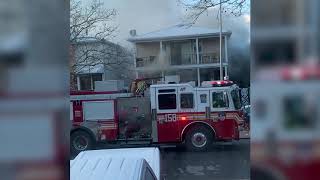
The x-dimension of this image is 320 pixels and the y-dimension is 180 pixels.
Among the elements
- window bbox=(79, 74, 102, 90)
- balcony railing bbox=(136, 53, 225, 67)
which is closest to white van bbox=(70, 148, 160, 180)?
balcony railing bbox=(136, 53, 225, 67)

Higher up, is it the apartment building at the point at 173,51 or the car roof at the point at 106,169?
the apartment building at the point at 173,51

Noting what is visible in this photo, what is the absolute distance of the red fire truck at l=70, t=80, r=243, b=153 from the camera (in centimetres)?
1370

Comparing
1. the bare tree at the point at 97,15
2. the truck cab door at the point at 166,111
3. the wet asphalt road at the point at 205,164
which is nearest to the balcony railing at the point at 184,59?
the bare tree at the point at 97,15

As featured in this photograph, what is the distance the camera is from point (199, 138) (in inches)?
554

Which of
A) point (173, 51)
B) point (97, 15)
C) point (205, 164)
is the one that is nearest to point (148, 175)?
point (97, 15)

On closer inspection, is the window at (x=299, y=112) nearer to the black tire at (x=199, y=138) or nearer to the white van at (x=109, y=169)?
the white van at (x=109, y=169)

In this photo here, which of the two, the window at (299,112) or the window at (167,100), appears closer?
the window at (299,112)

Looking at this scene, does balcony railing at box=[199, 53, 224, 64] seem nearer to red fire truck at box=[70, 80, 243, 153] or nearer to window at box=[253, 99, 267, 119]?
red fire truck at box=[70, 80, 243, 153]

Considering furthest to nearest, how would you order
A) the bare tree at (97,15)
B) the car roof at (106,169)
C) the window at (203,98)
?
1. the window at (203,98)
2. the car roof at (106,169)
3. the bare tree at (97,15)

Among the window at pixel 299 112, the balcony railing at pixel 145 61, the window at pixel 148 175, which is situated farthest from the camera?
the balcony railing at pixel 145 61

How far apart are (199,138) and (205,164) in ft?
7.93

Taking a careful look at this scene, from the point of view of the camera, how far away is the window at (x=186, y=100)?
1377cm

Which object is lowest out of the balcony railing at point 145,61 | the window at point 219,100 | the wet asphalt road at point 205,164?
the wet asphalt road at point 205,164

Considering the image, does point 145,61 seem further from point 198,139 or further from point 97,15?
point 198,139
